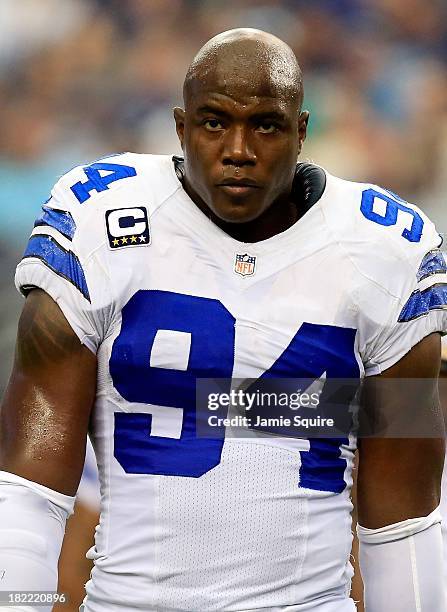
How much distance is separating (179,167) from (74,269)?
0.86ft

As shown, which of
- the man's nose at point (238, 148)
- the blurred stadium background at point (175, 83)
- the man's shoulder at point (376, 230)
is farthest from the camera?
the blurred stadium background at point (175, 83)

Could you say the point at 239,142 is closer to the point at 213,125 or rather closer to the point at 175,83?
the point at 213,125

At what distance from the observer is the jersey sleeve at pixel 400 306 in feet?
5.12

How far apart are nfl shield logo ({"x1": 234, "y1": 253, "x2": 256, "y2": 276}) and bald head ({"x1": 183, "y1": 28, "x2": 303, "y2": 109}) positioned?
0.74 ft

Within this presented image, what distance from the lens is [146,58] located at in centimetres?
325

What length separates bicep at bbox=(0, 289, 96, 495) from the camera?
4.90 feet

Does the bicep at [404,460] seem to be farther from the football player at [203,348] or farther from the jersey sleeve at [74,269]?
the jersey sleeve at [74,269]

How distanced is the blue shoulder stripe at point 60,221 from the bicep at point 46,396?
0.09 meters

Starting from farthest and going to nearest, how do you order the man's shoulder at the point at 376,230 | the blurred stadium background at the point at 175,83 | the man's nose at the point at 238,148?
the blurred stadium background at the point at 175,83, the man's shoulder at the point at 376,230, the man's nose at the point at 238,148

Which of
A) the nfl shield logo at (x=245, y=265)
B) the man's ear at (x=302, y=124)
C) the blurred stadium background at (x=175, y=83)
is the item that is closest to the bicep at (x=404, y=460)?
the nfl shield logo at (x=245, y=265)

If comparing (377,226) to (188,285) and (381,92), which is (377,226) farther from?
(381,92)

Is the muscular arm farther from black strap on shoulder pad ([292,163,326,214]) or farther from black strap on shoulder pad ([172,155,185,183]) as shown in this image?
black strap on shoulder pad ([172,155,185,183])

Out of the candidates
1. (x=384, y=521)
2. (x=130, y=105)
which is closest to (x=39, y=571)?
(x=384, y=521)

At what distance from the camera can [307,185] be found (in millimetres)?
1670
